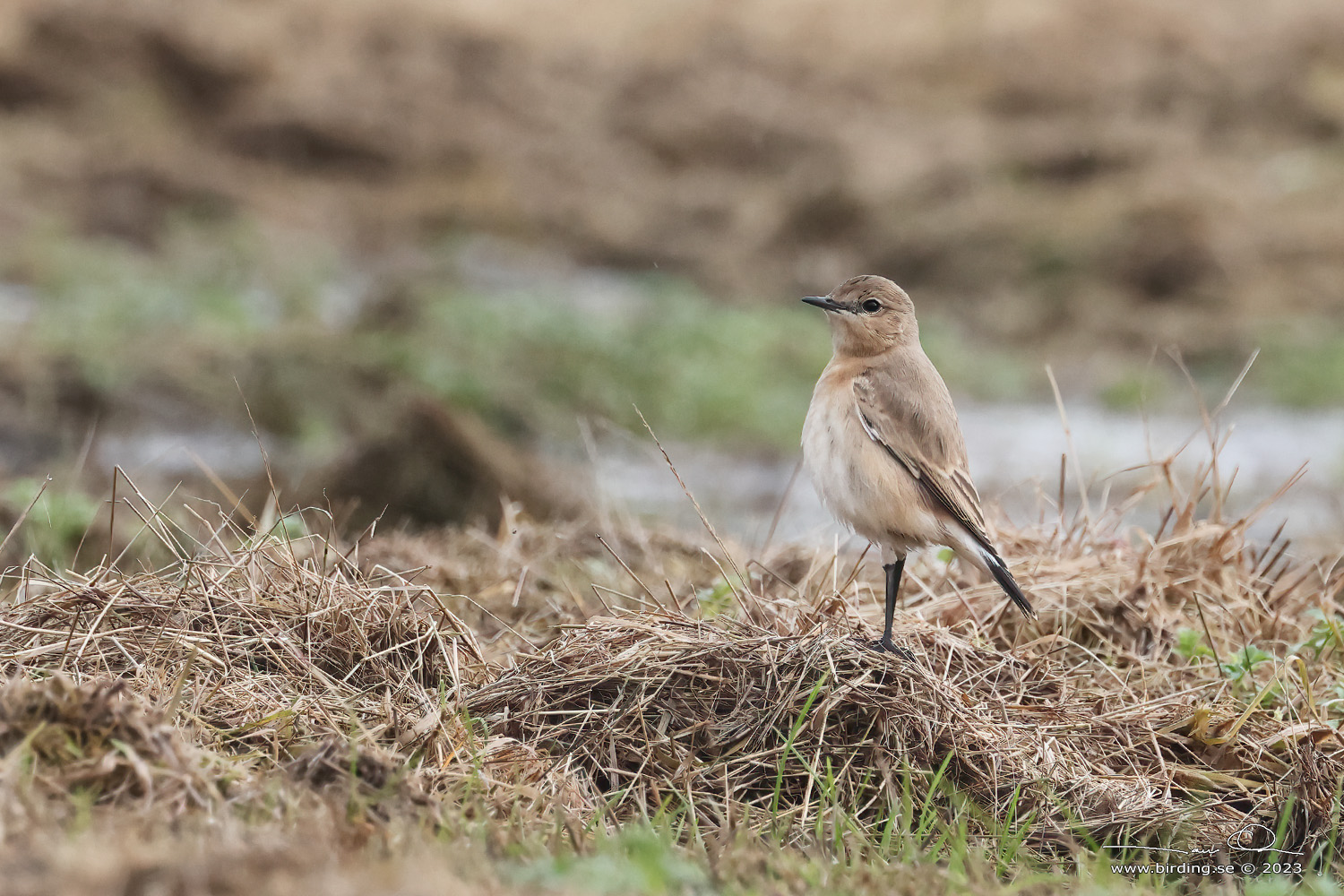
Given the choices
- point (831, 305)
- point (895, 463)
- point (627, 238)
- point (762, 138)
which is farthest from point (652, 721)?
point (762, 138)

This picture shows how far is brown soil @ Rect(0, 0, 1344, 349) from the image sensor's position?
67.6 feet

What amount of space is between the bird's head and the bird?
8 centimetres

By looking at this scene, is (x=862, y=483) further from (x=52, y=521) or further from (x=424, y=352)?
(x=424, y=352)

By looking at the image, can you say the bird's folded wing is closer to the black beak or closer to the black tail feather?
the black tail feather

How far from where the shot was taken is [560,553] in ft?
17.6

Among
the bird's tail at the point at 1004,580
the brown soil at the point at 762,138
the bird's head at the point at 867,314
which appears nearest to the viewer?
the bird's tail at the point at 1004,580

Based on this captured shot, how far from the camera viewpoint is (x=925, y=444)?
13.6 ft

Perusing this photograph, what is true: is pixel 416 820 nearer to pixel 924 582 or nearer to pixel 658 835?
pixel 658 835

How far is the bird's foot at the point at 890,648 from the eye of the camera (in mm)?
3654

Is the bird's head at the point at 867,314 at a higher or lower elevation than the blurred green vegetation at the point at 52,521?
higher

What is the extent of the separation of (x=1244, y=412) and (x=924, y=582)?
11.6 m
